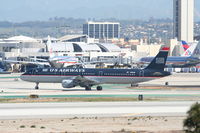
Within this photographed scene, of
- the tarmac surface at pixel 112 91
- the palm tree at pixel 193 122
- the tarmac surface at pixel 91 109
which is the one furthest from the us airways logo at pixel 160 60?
the palm tree at pixel 193 122

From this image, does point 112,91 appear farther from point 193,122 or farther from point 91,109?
point 193,122

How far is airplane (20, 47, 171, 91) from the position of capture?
291 feet

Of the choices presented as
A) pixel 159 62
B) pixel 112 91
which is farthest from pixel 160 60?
pixel 112 91

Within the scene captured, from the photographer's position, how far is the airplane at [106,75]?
88.8m

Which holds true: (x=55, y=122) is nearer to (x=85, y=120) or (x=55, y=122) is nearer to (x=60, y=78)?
(x=85, y=120)

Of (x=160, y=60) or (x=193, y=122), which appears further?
(x=160, y=60)

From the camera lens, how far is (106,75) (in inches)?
3548

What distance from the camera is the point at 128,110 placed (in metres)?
56.4

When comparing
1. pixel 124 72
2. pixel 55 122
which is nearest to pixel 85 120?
pixel 55 122

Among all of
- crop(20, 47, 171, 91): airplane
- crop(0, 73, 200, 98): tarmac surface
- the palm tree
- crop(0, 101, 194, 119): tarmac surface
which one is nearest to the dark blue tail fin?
crop(20, 47, 171, 91): airplane

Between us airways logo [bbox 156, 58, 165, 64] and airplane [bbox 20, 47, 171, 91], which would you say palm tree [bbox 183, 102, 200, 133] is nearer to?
airplane [bbox 20, 47, 171, 91]

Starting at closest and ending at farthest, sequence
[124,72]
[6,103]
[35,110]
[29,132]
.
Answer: [29,132] → [35,110] → [6,103] → [124,72]

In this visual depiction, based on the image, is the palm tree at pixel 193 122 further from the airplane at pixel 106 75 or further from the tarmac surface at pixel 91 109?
the airplane at pixel 106 75

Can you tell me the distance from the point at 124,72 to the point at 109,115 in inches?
1482
